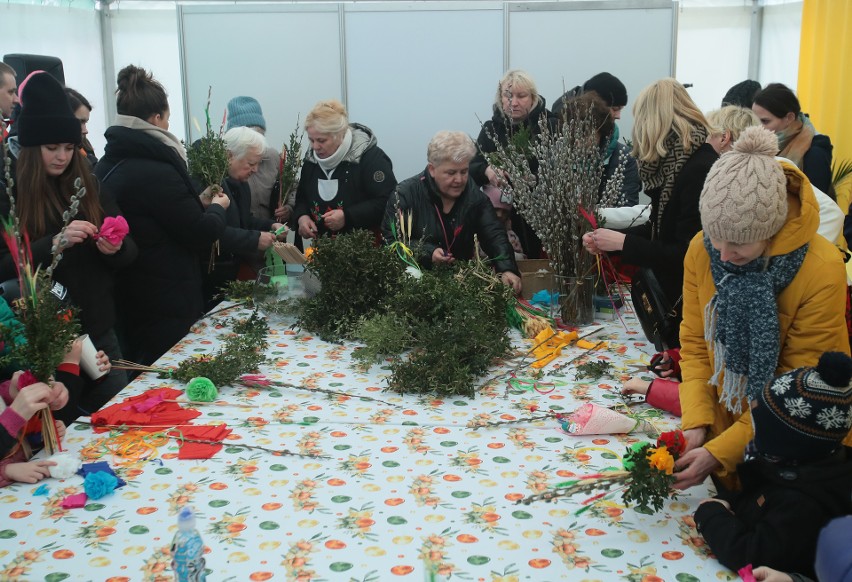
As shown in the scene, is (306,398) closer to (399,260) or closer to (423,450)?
(423,450)

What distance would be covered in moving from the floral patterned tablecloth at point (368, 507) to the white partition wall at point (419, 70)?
13.1 feet

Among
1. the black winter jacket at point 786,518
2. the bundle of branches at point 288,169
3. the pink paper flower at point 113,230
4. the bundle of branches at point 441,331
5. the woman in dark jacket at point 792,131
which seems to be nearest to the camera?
the black winter jacket at point 786,518

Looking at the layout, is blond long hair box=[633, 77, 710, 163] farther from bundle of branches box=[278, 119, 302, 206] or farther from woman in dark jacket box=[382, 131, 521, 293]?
bundle of branches box=[278, 119, 302, 206]

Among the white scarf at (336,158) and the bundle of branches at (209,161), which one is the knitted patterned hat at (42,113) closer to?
the bundle of branches at (209,161)

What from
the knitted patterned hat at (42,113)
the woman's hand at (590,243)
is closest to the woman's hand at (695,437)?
the woman's hand at (590,243)

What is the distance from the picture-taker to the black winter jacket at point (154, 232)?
3076mm

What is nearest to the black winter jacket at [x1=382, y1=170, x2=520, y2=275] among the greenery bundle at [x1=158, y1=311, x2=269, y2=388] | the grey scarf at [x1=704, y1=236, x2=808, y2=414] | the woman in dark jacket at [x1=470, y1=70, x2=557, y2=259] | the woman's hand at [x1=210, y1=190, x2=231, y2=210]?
the woman in dark jacket at [x1=470, y1=70, x2=557, y2=259]

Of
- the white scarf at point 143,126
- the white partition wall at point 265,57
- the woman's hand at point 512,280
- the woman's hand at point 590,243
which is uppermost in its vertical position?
the white partition wall at point 265,57

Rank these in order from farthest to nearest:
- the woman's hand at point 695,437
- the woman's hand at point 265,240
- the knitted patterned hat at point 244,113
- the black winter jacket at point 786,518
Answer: the knitted patterned hat at point 244,113, the woman's hand at point 265,240, the woman's hand at point 695,437, the black winter jacket at point 786,518

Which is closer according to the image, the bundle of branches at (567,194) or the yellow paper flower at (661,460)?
the yellow paper flower at (661,460)

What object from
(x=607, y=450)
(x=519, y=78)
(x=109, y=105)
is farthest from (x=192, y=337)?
(x=109, y=105)

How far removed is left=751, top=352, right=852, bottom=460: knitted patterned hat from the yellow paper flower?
0.18m

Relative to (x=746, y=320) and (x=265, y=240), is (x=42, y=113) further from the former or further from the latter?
(x=746, y=320)

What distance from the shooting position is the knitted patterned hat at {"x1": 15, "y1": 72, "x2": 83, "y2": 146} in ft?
→ 8.45
